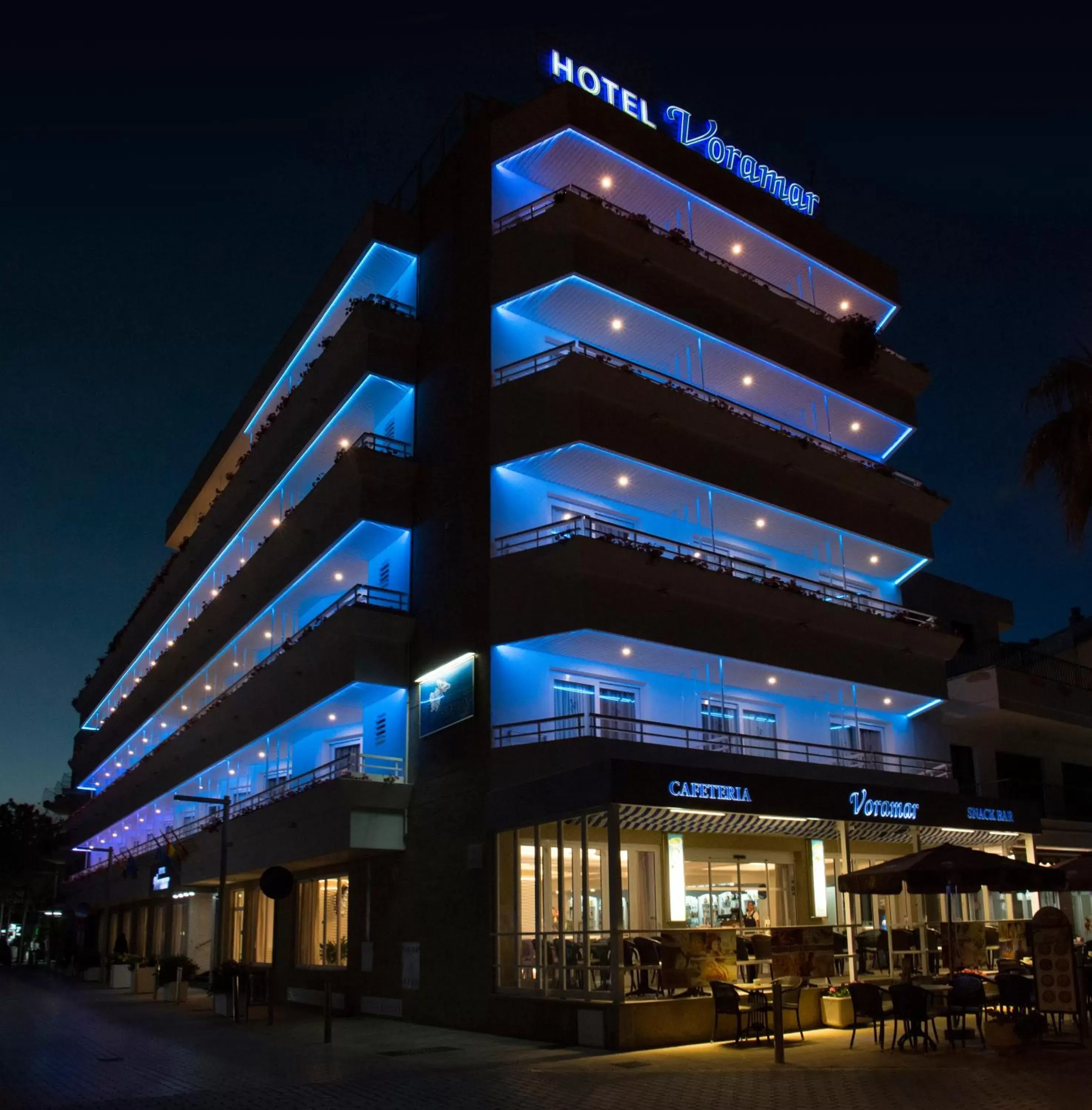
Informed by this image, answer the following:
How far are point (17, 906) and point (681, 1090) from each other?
120 meters

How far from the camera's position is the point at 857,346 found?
34438 millimetres

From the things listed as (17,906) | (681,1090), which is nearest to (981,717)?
(681,1090)

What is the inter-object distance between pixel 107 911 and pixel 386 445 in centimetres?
4473

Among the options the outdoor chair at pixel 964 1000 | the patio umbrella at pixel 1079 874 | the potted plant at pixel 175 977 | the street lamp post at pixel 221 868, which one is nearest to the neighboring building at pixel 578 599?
the street lamp post at pixel 221 868

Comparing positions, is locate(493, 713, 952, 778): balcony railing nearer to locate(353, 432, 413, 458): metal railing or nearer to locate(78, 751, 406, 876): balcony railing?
locate(78, 751, 406, 876): balcony railing

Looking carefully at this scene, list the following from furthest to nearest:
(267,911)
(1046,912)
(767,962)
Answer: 1. (267,911)
2. (767,962)
3. (1046,912)

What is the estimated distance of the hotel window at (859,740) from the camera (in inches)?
1294

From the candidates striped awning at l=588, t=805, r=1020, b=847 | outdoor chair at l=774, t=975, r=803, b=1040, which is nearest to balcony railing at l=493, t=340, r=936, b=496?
striped awning at l=588, t=805, r=1020, b=847

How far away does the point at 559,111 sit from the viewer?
28.5m

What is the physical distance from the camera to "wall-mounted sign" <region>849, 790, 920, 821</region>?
23.1 metres

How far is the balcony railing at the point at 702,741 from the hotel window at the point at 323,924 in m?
9.11

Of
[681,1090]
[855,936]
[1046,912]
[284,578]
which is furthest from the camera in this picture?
[284,578]

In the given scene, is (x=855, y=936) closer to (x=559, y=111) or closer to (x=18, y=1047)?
(x=18, y=1047)

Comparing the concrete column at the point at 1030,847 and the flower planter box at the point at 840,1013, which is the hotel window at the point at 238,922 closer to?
the flower planter box at the point at 840,1013
